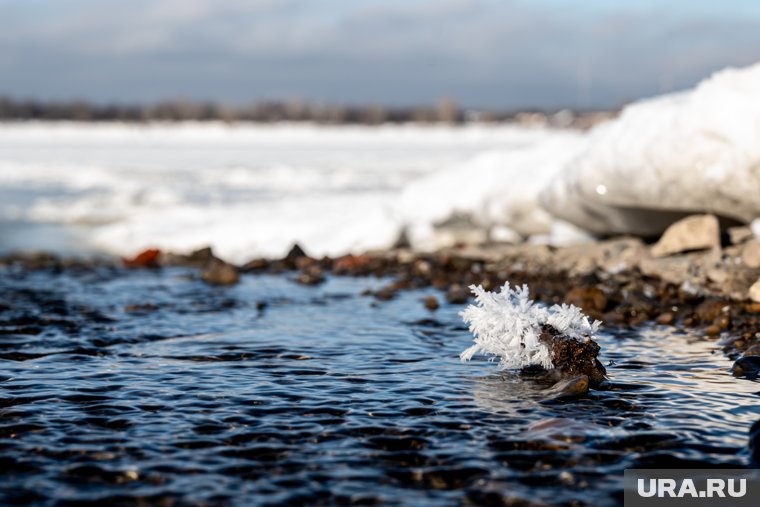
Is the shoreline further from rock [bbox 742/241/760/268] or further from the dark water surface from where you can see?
the dark water surface

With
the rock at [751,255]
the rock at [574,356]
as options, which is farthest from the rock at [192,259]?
the rock at [574,356]

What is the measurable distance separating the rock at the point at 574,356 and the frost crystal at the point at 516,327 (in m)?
0.05

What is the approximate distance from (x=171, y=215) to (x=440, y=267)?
1423 cm

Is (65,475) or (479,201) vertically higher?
(479,201)

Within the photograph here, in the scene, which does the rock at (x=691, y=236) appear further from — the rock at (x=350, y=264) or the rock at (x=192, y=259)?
the rock at (x=192, y=259)

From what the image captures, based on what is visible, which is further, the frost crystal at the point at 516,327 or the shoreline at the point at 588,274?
the shoreline at the point at 588,274

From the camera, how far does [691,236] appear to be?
10.3 meters

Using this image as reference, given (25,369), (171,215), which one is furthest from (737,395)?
(171,215)

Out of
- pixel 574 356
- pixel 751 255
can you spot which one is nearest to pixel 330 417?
pixel 574 356

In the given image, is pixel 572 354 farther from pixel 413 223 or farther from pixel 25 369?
pixel 413 223

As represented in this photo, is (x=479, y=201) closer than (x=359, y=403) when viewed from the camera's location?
No

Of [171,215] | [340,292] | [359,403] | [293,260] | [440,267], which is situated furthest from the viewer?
[171,215]

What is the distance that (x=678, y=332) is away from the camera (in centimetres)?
802

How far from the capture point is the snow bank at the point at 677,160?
31.4 ft
